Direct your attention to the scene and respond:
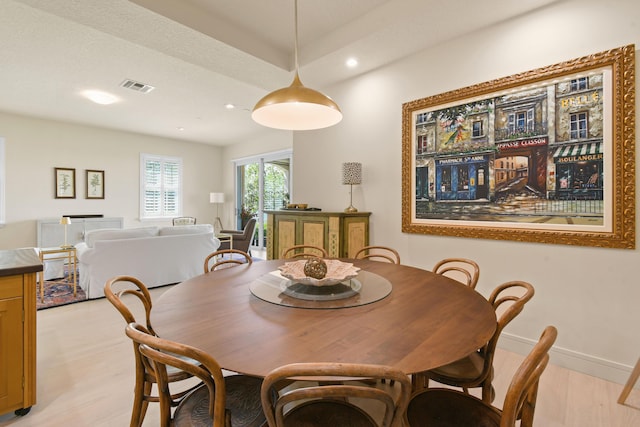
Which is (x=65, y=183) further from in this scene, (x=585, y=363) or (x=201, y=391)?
(x=585, y=363)

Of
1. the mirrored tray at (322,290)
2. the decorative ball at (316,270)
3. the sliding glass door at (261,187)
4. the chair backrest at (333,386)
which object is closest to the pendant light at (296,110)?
the decorative ball at (316,270)

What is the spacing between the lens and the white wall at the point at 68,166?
550 cm

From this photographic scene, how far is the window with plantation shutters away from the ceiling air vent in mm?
3200

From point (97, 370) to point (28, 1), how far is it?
2737 millimetres

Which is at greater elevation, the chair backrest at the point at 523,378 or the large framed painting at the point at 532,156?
the large framed painting at the point at 532,156

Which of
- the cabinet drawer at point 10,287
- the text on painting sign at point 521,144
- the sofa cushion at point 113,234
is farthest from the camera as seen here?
the sofa cushion at point 113,234

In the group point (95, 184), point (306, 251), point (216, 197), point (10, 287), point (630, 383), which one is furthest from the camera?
point (216, 197)

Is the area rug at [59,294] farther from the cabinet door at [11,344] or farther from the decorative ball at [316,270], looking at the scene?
the decorative ball at [316,270]

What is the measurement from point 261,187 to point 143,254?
3492 mm

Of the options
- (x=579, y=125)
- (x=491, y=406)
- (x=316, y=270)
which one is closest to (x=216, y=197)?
(x=316, y=270)

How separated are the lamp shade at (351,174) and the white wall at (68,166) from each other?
19.0 feet

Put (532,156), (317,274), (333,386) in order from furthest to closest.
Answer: (532,156) < (317,274) < (333,386)

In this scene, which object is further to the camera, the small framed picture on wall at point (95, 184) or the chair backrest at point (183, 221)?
the chair backrest at point (183, 221)

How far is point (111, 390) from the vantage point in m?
1.94
